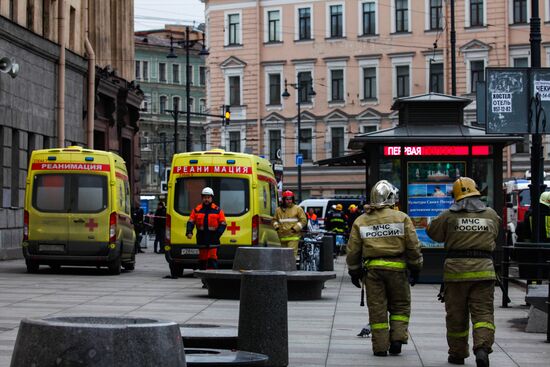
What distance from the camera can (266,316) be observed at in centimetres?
1055

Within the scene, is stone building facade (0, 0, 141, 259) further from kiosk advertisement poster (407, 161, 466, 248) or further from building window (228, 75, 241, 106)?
building window (228, 75, 241, 106)

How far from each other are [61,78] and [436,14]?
3786 centimetres

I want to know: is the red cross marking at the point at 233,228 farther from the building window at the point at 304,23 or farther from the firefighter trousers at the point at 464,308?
the building window at the point at 304,23

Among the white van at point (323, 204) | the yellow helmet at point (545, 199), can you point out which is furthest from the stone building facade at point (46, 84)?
the yellow helmet at point (545, 199)

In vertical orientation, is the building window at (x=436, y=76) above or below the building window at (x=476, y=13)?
below

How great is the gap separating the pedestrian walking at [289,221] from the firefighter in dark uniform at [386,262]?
11.9 meters

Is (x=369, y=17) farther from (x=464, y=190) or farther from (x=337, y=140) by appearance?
(x=464, y=190)

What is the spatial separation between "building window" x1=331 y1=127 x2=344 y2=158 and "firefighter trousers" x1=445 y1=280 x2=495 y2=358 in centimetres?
6345

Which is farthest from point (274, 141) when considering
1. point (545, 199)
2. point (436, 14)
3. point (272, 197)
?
point (545, 199)

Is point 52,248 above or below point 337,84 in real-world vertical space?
below

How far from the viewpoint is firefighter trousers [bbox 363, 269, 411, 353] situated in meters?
12.5

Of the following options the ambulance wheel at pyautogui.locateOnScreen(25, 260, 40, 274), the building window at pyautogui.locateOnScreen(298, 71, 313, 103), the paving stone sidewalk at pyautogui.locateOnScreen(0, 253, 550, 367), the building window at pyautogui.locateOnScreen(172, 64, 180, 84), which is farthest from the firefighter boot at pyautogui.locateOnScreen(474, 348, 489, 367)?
the building window at pyautogui.locateOnScreen(172, 64, 180, 84)

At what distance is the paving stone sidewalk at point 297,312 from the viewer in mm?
12406

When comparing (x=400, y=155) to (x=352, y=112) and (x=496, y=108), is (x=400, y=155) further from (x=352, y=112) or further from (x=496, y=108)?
(x=352, y=112)
